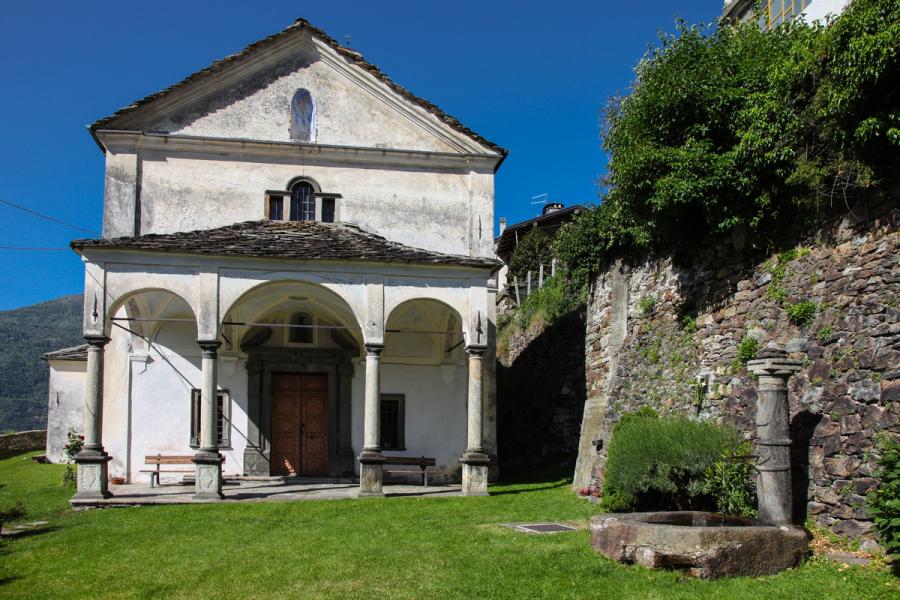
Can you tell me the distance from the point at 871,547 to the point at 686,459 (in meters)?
2.42

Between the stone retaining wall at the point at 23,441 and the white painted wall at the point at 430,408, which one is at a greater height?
the white painted wall at the point at 430,408

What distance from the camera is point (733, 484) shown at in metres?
9.70

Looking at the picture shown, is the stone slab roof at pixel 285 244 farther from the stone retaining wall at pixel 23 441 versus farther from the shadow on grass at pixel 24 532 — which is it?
the stone retaining wall at pixel 23 441

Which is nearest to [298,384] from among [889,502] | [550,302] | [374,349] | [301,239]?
[374,349]

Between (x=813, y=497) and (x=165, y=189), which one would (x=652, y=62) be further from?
(x=165, y=189)

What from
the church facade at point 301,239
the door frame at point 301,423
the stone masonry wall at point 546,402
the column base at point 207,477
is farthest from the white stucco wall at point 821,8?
the column base at point 207,477

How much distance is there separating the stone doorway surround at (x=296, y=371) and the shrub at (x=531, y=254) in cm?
1411

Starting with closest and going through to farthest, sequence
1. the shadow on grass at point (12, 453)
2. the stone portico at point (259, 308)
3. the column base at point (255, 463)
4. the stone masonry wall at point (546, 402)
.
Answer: the stone portico at point (259, 308)
the column base at point (255, 463)
the stone masonry wall at point (546, 402)
the shadow on grass at point (12, 453)

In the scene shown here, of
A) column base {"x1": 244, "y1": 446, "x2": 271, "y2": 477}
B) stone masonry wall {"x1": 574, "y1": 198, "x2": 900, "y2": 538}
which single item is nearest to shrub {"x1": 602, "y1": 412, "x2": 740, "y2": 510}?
stone masonry wall {"x1": 574, "y1": 198, "x2": 900, "y2": 538}

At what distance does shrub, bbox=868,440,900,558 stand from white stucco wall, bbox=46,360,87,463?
2489cm

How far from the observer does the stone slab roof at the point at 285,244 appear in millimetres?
15500

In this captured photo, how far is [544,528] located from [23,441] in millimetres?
28815

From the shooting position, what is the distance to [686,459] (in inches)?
395

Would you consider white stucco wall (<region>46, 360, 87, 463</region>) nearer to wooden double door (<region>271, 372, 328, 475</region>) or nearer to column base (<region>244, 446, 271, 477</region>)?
column base (<region>244, 446, 271, 477</region>)
